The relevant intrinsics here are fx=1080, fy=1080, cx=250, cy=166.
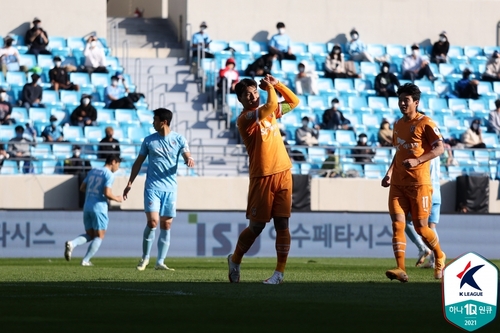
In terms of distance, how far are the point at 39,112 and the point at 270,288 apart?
665 inches

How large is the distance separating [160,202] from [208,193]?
422 inches

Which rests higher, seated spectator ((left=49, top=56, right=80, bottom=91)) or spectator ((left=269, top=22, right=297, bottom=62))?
spectator ((left=269, top=22, right=297, bottom=62))

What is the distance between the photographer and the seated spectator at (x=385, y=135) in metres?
27.4

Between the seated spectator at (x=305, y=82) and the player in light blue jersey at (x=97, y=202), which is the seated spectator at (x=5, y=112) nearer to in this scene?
the seated spectator at (x=305, y=82)

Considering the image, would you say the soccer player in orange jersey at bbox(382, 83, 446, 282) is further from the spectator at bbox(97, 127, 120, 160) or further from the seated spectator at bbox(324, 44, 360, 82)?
the seated spectator at bbox(324, 44, 360, 82)

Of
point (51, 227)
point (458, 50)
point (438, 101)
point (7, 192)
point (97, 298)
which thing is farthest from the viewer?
point (458, 50)

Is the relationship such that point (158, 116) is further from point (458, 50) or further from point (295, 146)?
point (458, 50)

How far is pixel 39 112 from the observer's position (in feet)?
86.8

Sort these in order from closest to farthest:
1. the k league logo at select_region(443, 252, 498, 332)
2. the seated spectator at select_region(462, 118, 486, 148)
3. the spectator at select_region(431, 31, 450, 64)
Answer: the k league logo at select_region(443, 252, 498, 332)
the seated spectator at select_region(462, 118, 486, 148)
the spectator at select_region(431, 31, 450, 64)

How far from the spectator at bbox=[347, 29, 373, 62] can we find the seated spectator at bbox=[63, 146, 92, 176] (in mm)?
10100

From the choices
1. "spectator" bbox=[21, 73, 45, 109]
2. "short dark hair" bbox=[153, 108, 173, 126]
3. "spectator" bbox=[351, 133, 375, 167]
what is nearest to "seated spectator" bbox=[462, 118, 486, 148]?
"spectator" bbox=[351, 133, 375, 167]

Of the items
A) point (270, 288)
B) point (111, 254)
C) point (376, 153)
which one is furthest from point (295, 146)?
point (270, 288)

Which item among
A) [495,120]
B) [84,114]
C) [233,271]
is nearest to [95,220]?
[233,271]

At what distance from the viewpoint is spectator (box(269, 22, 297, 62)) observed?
30.9m
